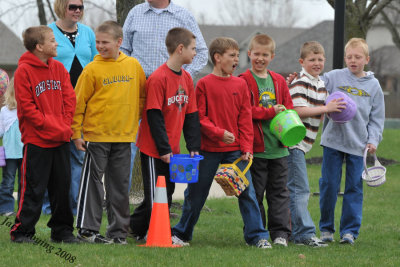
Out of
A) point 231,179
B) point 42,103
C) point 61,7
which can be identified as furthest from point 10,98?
point 231,179

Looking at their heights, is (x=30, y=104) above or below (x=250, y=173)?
above

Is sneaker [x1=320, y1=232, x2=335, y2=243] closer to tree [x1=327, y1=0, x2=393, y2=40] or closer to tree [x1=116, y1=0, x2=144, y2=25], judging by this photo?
tree [x1=116, y1=0, x2=144, y2=25]

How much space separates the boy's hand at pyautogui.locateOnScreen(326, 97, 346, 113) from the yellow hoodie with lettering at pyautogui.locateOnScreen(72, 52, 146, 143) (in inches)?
76.4

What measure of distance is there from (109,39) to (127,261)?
2069 millimetres

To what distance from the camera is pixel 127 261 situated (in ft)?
17.9

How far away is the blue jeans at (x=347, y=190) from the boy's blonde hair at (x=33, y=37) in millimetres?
3141

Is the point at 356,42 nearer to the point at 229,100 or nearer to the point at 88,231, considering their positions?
the point at 229,100

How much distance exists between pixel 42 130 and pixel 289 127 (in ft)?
7.34

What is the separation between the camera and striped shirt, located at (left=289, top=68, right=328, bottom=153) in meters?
6.95

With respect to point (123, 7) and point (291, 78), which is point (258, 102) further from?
A: point (123, 7)

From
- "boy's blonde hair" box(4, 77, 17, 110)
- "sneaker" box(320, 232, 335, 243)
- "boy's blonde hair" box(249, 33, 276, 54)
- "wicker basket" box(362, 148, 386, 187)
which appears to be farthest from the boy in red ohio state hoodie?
"wicker basket" box(362, 148, 386, 187)

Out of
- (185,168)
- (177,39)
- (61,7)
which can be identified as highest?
(61,7)

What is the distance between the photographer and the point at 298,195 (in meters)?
6.92

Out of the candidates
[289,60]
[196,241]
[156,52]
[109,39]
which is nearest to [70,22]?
[156,52]
